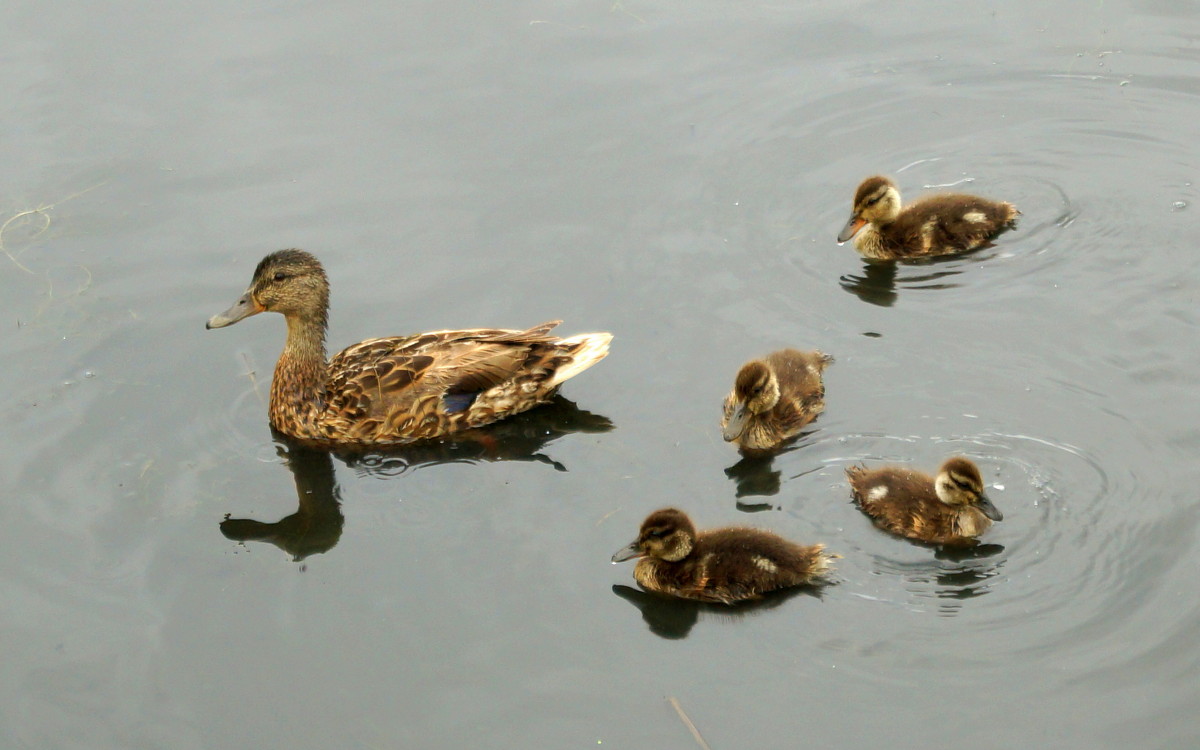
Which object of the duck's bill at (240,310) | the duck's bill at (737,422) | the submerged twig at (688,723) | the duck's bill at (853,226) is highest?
the duck's bill at (853,226)

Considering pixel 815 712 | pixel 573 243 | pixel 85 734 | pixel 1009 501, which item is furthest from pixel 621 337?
pixel 85 734

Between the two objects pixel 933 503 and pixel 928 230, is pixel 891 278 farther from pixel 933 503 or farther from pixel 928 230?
pixel 933 503

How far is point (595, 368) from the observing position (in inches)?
293

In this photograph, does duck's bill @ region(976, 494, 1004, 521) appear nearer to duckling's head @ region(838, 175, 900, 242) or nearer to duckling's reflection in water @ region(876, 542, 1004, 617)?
duckling's reflection in water @ region(876, 542, 1004, 617)

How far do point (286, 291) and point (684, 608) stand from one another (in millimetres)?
2813

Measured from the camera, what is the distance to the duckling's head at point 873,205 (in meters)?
8.02

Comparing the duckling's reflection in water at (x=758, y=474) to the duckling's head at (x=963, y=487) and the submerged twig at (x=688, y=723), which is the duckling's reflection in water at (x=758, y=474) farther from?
the submerged twig at (x=688, y=723)

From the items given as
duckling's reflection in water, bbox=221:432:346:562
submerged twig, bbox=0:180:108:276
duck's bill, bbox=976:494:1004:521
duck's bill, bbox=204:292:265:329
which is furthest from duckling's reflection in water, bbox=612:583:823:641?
submerged twig, bbox=0:180:108:276

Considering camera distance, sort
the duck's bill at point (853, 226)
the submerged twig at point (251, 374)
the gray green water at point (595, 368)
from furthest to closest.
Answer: the duck's bill at point (853, 226)
the submerged twig at point (251, 374)
the gray green water at point (595, 368)

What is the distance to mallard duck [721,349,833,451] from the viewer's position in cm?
650

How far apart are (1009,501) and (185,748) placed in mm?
3622

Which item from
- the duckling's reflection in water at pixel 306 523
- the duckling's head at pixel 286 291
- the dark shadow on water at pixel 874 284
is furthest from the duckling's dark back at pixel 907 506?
the duckling's head at pixel 286 291

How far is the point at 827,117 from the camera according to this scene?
9.34 metres

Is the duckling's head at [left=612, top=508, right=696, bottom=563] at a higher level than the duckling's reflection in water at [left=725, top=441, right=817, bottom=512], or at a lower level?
higher
